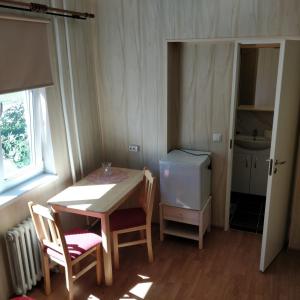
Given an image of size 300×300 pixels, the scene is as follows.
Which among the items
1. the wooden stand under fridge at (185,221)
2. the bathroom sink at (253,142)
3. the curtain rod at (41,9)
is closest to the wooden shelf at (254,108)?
the bathroom sink at (253,142)

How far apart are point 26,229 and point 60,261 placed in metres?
0.38

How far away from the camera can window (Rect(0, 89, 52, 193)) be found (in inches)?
105

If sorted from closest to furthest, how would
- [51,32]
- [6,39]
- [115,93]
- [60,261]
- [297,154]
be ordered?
1. [6,39]
2. [60,261]
3. [51,32]
4. [297,154]
5. [115,93]

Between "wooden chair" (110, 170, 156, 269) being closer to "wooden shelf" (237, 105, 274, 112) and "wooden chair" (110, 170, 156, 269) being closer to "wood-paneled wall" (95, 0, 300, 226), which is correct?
"wood-paneled wall" (95, 0, 300, 226)

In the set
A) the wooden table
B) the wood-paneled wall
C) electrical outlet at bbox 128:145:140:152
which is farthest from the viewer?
electrical outlet at bbox 128:145:140:152

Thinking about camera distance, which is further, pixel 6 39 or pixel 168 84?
pixel 168 84

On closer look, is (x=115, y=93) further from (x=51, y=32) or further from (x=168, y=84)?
(x=51, y=32)

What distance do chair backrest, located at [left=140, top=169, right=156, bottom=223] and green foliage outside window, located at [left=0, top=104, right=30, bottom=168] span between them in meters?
1.09

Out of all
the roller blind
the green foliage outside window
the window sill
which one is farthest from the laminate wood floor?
the roller blind

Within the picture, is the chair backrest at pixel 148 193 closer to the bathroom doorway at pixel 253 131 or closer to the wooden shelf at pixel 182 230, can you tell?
the wooden shelf at pixel 182 230

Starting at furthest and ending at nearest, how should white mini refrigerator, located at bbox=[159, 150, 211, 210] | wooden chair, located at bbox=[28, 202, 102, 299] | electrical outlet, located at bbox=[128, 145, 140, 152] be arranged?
electrical outlet, located at bbox=[128, 145, 140, 152]
white mini refrigerator, located at bbox=[159, 150, 211, 210]
wooden chair, located at bbox=[28, 202, 102, 299]

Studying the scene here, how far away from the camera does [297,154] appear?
3.02 meters

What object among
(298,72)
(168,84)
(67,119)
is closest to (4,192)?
(67,119)

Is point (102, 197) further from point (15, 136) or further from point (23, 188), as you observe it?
point (15, 136)
